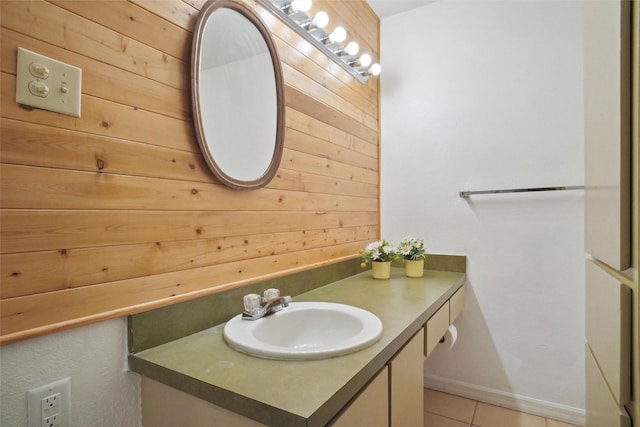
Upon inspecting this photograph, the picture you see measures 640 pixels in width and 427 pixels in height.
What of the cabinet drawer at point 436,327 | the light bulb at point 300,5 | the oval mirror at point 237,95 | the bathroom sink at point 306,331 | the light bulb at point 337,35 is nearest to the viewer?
the bathroom sink at point 306,331

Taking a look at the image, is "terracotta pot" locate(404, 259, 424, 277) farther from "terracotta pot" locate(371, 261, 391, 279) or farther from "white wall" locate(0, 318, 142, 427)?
"white wall" locate(0, 318, 142, 427)

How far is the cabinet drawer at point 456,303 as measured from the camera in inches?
68.3

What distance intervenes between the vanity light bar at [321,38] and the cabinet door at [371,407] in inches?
55.9

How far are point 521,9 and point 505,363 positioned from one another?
82.1 inches

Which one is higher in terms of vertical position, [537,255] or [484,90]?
[484,90]

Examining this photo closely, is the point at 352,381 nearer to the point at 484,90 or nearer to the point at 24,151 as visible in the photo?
the point at 24,151

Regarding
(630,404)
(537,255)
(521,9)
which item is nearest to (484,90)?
(521,9)

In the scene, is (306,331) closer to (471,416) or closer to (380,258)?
(380,258)

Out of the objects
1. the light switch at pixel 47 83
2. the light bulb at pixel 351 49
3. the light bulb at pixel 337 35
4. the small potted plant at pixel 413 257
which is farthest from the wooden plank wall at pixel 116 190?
the small potted plant at pixel 413 257

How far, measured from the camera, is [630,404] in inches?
21.5

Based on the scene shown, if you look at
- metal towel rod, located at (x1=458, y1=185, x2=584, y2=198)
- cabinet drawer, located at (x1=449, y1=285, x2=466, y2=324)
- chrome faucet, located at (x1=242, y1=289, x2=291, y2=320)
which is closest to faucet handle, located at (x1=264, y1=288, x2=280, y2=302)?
chrome faucet, located at (x1=242, y1=289, x2=291, y2=320)

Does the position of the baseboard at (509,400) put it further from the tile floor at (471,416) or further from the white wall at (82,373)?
the white wall at (82,373)

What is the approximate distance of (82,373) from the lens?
0.80 metres

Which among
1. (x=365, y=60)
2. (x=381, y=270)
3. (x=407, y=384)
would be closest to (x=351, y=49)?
(x=365, y=60)
